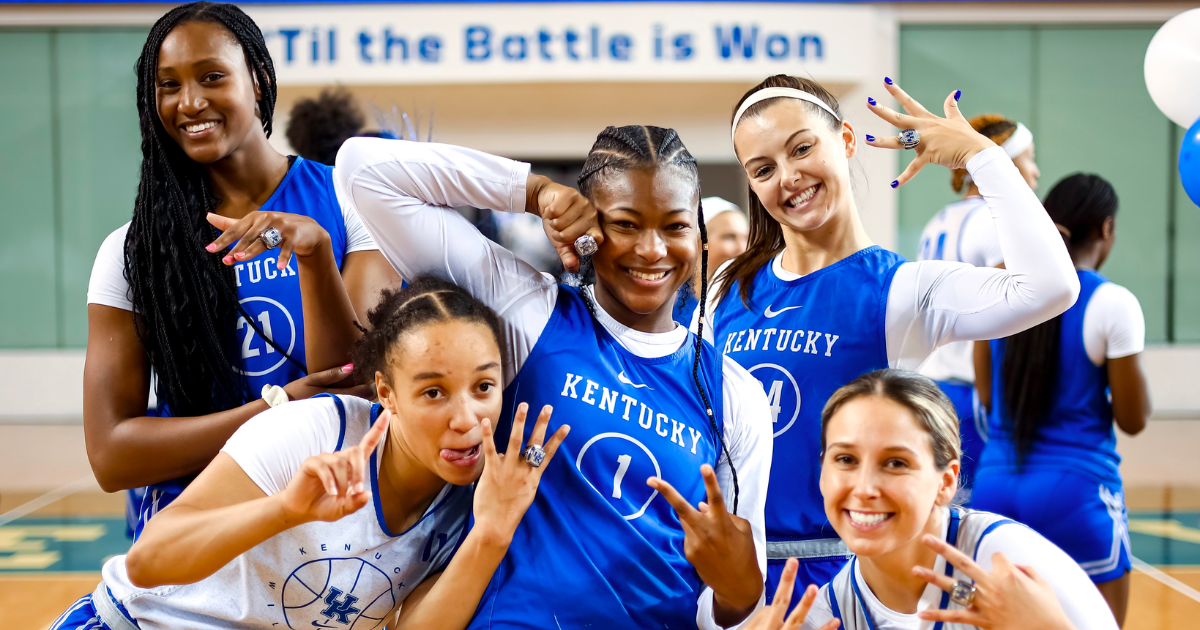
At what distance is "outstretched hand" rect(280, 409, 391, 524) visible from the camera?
1.31 metres

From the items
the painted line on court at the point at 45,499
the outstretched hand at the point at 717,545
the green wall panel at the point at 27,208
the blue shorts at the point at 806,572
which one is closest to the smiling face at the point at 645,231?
the outstretched hand at the point at 717,545

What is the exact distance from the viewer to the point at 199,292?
1.81 metres

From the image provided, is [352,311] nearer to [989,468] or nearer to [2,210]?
[989,468]

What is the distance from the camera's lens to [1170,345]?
27.2ft

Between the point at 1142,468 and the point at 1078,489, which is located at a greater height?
the point at 1078,489

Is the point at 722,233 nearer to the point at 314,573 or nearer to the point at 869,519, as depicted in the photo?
the point at 869,519

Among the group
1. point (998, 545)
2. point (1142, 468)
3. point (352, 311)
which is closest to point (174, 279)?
point (352, 311)

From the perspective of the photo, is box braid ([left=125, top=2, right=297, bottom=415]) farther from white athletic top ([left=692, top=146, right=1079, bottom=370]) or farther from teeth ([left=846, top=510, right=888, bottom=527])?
teeth ([left=846, top=510, right=888, bottom=527])

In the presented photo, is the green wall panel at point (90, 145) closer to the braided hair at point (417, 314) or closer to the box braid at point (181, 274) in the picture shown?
the box braid at point (181, 274)

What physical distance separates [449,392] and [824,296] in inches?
34.6

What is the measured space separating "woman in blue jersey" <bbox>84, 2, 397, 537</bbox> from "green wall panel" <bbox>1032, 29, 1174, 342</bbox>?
8.29m

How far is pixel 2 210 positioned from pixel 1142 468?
992cm

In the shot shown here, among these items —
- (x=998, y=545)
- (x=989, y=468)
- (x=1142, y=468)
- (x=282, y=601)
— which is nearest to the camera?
(x=998, y=545)

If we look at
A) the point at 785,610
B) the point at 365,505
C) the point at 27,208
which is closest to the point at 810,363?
the point at 785,610
